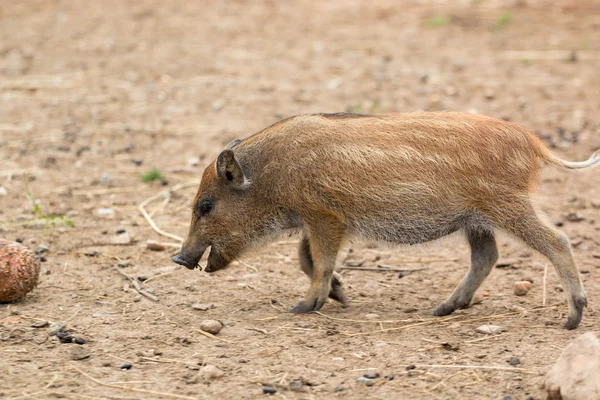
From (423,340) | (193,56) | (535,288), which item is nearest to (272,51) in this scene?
(193,56)

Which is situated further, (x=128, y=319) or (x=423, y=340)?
(x=128, y=319)

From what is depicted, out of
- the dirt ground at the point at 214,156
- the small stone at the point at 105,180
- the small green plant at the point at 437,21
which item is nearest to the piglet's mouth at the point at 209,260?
the dirt ground at the point at 214,156

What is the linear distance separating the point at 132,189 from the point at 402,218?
3499mm

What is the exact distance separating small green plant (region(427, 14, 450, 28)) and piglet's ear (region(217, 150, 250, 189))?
9466 millimetres

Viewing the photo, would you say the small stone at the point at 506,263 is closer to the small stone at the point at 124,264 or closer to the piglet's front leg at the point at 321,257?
the piglet's front leg at the point at 321,257

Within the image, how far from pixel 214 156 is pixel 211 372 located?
4665 mm

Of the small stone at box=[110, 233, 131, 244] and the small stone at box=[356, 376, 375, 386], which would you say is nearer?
the small stone at box=[356, 376, 375, 386]

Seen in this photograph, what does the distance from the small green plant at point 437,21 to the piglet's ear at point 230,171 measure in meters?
9.47

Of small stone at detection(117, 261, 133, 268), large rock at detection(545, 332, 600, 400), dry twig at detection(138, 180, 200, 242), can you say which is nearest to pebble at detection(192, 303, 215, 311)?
small stone at detection(117, 261, 133, 268)

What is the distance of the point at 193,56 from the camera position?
1322cm

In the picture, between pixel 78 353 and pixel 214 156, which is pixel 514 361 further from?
pixel 214 156

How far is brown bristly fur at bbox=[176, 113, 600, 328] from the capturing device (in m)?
5.54

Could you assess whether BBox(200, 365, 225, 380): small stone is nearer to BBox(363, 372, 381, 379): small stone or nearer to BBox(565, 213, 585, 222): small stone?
BBox(363, 372, 381, 379): small stone

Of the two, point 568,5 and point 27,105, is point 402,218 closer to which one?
point 27,105
